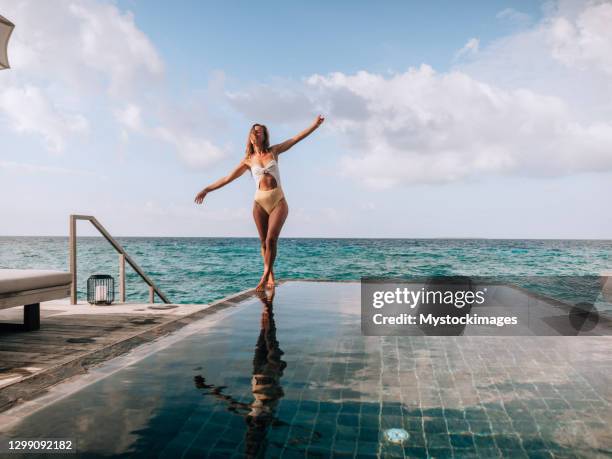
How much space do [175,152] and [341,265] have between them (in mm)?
16985

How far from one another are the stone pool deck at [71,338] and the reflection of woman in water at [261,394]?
2.33 feet

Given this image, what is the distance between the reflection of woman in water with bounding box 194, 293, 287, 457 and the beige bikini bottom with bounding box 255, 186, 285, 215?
247 cm

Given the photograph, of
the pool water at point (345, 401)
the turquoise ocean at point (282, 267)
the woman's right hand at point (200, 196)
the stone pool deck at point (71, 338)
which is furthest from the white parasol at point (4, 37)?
the turquoise ocean at point (282, 267)

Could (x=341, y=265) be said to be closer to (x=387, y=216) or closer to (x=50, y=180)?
(x=387, y=216)

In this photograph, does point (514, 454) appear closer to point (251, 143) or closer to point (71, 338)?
point (71, 338)

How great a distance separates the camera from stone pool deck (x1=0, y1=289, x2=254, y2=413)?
7.20ft

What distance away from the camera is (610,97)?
27141 mm

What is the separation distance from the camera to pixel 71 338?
4121 mm

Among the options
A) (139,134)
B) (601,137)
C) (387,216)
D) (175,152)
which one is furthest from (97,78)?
(601,137)

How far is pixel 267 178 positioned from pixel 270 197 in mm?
224

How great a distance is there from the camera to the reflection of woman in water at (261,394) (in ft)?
5.27

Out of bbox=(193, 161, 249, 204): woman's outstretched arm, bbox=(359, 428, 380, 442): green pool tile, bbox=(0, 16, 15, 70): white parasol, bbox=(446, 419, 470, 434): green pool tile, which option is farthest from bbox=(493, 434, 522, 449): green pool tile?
bbox=(0, 16, 15, 70): white parasol

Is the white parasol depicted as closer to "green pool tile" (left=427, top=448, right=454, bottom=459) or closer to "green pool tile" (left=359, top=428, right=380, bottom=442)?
"green pool tile" (left=359, top=428, right=380, bottom=442)

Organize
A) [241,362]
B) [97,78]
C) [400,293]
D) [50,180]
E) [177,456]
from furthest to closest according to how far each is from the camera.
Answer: [50,180] → [97,78] → [400,293] → [241,362] → [177,456]
